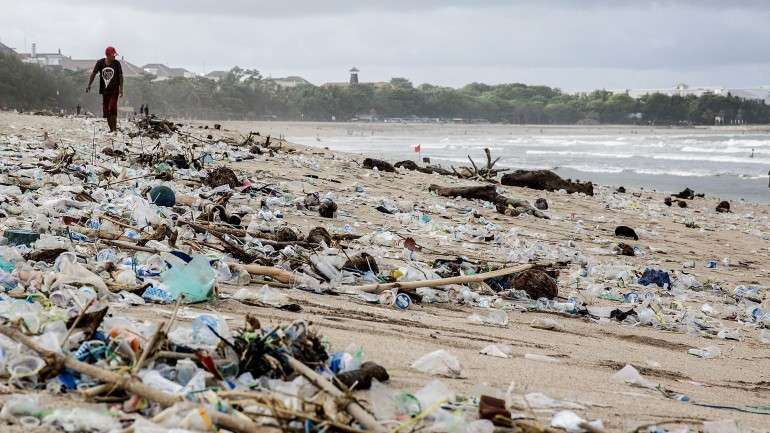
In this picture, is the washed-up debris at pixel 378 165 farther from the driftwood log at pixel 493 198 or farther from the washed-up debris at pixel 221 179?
the washed-up debris at pixel 221 179

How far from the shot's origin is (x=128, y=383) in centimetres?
199

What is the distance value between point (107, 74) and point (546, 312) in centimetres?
823

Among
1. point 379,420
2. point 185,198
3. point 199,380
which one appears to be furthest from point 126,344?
point 185,198

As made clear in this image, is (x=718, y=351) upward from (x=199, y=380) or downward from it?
downward

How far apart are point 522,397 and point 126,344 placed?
3.51ft

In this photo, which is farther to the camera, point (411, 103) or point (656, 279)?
point (411, 103)

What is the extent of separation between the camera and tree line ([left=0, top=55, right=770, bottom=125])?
72.1 m

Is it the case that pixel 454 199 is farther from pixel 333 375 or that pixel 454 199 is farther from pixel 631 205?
pixel 333 375

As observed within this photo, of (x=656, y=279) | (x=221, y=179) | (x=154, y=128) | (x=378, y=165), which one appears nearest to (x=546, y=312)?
(x=656, y=279)

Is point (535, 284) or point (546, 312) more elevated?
point (535, 284)

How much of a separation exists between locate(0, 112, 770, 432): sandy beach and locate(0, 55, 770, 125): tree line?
49.9 meters

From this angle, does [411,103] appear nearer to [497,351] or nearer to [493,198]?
[493,198]

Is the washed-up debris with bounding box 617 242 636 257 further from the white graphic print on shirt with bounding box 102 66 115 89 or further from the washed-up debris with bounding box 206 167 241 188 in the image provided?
the white graphic print on shirt with bounding box 102 66 115 89

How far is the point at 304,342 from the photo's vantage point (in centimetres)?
231
